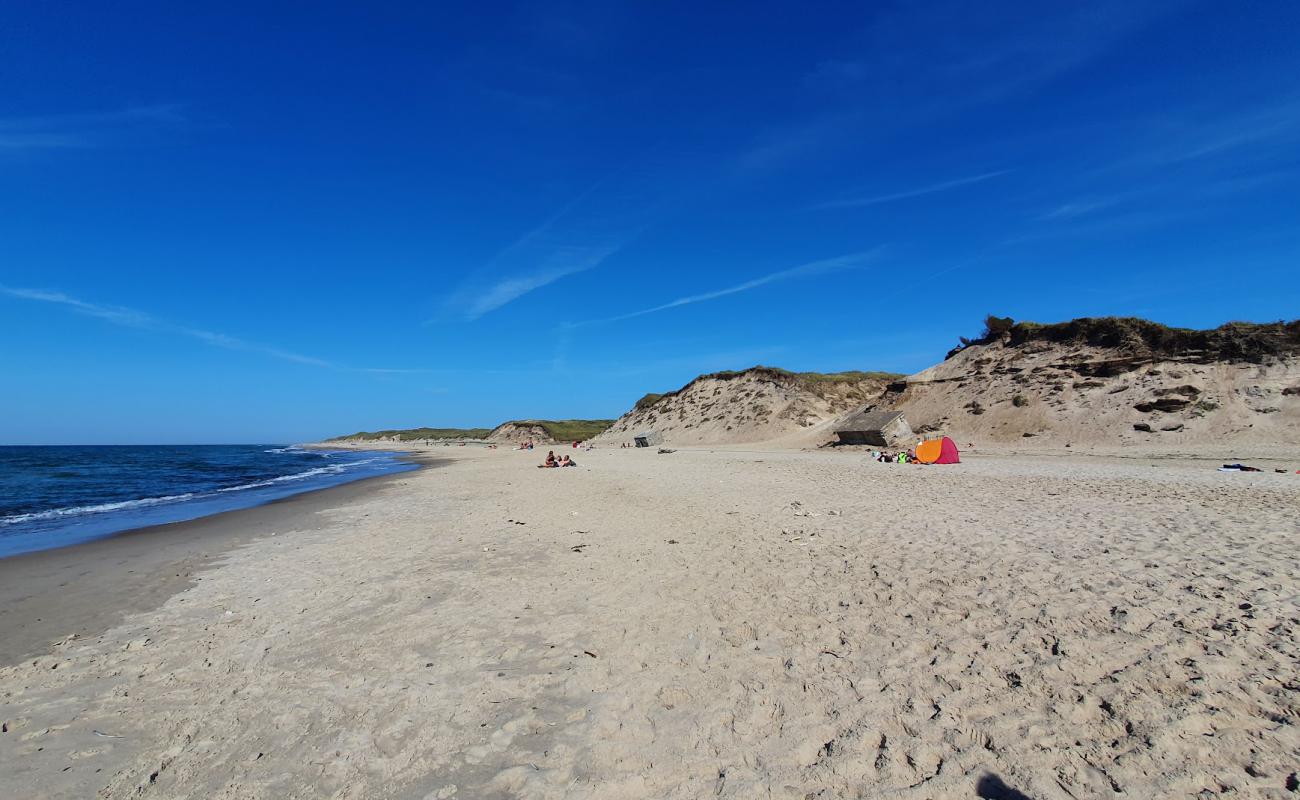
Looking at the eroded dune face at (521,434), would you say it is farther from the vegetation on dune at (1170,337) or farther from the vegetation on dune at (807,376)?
the vegetation on dune at (1170,337)

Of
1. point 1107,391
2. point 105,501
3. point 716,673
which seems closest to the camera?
point 716,673

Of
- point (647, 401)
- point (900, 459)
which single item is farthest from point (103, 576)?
point (647, 401)

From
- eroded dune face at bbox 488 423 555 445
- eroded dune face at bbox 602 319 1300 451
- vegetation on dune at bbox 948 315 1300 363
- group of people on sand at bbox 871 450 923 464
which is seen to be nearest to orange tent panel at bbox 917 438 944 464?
group of people on sand at bbox 871 450 923 464

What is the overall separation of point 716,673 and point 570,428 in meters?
84.1

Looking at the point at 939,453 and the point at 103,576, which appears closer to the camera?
the point at 103,576

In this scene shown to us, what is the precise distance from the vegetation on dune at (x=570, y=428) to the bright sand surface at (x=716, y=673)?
59.8 metres

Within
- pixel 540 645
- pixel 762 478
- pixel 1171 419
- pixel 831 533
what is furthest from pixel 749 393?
pixel 540 645

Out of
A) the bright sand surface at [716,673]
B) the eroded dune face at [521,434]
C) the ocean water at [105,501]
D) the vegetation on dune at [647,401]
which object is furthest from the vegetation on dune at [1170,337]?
the eroded dune face at [521,434]

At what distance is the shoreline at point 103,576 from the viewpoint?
6711mm

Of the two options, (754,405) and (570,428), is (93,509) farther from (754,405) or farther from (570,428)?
(570,428)

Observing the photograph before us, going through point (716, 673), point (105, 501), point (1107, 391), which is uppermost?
point (1107, 391)

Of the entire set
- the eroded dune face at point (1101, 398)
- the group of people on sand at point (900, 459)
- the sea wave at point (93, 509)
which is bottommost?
the sea wave at point (93, 509)

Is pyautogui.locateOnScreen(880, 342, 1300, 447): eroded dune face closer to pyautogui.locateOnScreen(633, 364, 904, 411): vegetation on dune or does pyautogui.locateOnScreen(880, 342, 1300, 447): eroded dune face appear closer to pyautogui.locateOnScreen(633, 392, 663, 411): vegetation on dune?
pyautogui.locateOnScreen(633, 364, 904, 411): vegetation on dune

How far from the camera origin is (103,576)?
906cm
